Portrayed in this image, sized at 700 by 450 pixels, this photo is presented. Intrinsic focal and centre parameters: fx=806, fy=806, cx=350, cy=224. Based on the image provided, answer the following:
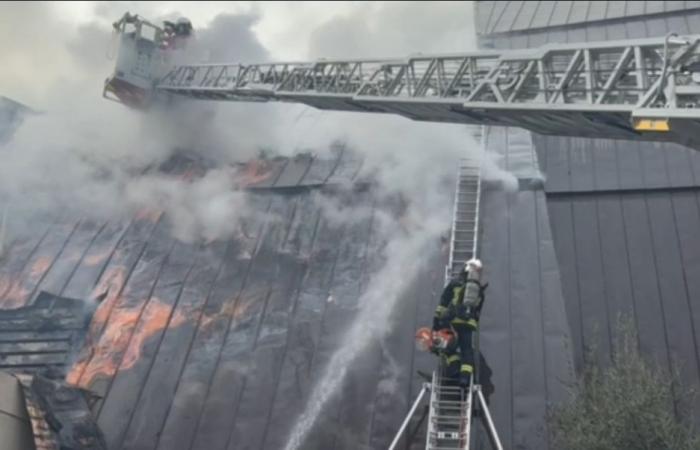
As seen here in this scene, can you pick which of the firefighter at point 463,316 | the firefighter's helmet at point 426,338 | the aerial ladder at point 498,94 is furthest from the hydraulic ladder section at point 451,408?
the firefighter's helmet at point 426,338

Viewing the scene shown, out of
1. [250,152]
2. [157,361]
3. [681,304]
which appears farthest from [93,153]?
[681,304]

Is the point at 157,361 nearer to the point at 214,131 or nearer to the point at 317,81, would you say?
the point at 317,81

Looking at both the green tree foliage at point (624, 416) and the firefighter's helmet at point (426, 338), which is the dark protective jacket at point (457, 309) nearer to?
the firefighter's helmet at point (426, 338)

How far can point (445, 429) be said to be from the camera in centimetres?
966

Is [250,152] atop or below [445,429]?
atop

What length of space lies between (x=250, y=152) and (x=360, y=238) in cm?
445

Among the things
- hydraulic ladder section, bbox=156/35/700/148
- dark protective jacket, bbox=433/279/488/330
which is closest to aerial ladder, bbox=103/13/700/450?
hydraulic ladder section, bbox=156/35/700/148

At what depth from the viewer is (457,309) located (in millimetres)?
10070

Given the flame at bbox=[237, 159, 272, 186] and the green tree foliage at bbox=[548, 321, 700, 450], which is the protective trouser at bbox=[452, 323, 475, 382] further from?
the flame at bbox=[237, 159, 272, 186]

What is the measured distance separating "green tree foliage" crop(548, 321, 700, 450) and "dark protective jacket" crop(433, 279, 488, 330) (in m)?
1.49

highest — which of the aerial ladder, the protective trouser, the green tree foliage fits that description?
the aerial ladder

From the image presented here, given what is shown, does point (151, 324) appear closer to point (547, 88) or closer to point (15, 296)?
point (15, 296)

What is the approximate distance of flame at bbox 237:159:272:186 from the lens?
50.9 feet

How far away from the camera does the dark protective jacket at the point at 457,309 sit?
997 cm
